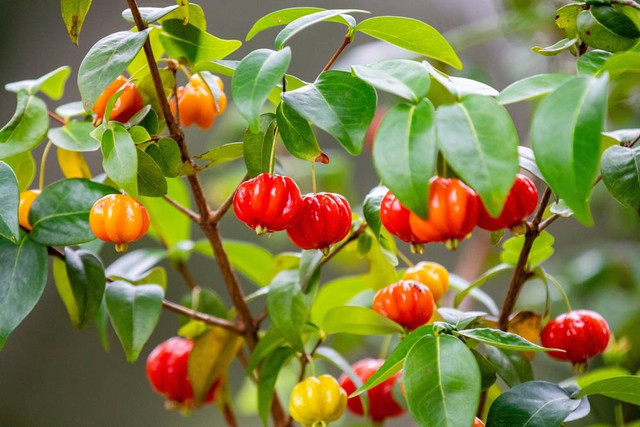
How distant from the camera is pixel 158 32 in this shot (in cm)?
68

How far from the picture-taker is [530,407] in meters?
0.62

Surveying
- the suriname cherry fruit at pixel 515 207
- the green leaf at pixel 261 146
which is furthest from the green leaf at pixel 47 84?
the suriname cherry fruit at pixel 515 207

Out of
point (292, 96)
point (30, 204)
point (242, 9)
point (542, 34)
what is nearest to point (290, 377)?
point (30, 204)

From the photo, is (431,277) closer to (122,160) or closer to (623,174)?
(623,174)

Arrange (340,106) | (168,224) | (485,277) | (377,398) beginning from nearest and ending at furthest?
(340,106) < (485,277) < (377,398) < (168,224)

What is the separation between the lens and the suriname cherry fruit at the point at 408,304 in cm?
69

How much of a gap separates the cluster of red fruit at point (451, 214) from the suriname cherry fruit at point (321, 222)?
0.24ft

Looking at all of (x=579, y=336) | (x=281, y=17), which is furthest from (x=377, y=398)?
(x=281, y=17)

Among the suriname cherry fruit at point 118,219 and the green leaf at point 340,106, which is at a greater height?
the green leaf at point 340,106

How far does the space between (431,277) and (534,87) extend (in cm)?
31

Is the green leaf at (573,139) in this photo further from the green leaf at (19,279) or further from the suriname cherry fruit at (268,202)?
the green leaf at (19,279)

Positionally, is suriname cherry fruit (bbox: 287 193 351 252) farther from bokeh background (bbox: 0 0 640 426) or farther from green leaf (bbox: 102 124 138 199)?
bokeh background (bbox: 0 0 640 426)

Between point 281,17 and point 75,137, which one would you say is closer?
point 281,17

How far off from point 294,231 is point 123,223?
141 mm
